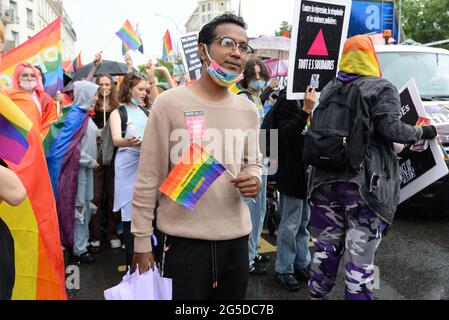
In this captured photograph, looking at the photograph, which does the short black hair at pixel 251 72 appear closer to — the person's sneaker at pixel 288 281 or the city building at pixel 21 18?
the person's sneaker at pixel 288 281

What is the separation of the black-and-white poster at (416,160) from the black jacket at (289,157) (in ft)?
2.61

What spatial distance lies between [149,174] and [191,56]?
5.81 meters

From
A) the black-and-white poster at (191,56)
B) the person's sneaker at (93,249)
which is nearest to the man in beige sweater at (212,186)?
the person's sneaker at (93,249)

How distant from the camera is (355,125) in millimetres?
2605

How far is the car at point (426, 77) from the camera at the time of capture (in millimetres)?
5352

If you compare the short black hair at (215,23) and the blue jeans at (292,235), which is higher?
the short black hair at (215,23)

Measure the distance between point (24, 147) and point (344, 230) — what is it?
6.55ft

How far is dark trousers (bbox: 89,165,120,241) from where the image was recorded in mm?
5117

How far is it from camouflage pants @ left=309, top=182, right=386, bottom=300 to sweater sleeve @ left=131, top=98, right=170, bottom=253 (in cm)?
128

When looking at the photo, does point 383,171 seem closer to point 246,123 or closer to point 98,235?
point 246,123

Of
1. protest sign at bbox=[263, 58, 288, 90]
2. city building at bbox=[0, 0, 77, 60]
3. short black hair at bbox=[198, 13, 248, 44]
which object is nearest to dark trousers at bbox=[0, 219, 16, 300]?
short black hair at bbox=[198, 13, 248, 44]

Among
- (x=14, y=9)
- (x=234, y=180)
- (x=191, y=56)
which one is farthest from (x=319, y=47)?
(x=14, y=9)

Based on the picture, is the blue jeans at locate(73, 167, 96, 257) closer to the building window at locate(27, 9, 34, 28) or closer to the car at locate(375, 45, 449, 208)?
the car at locate(375, 45, 449, 208)

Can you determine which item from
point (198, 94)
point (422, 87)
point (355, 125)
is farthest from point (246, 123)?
point (422, 87)
